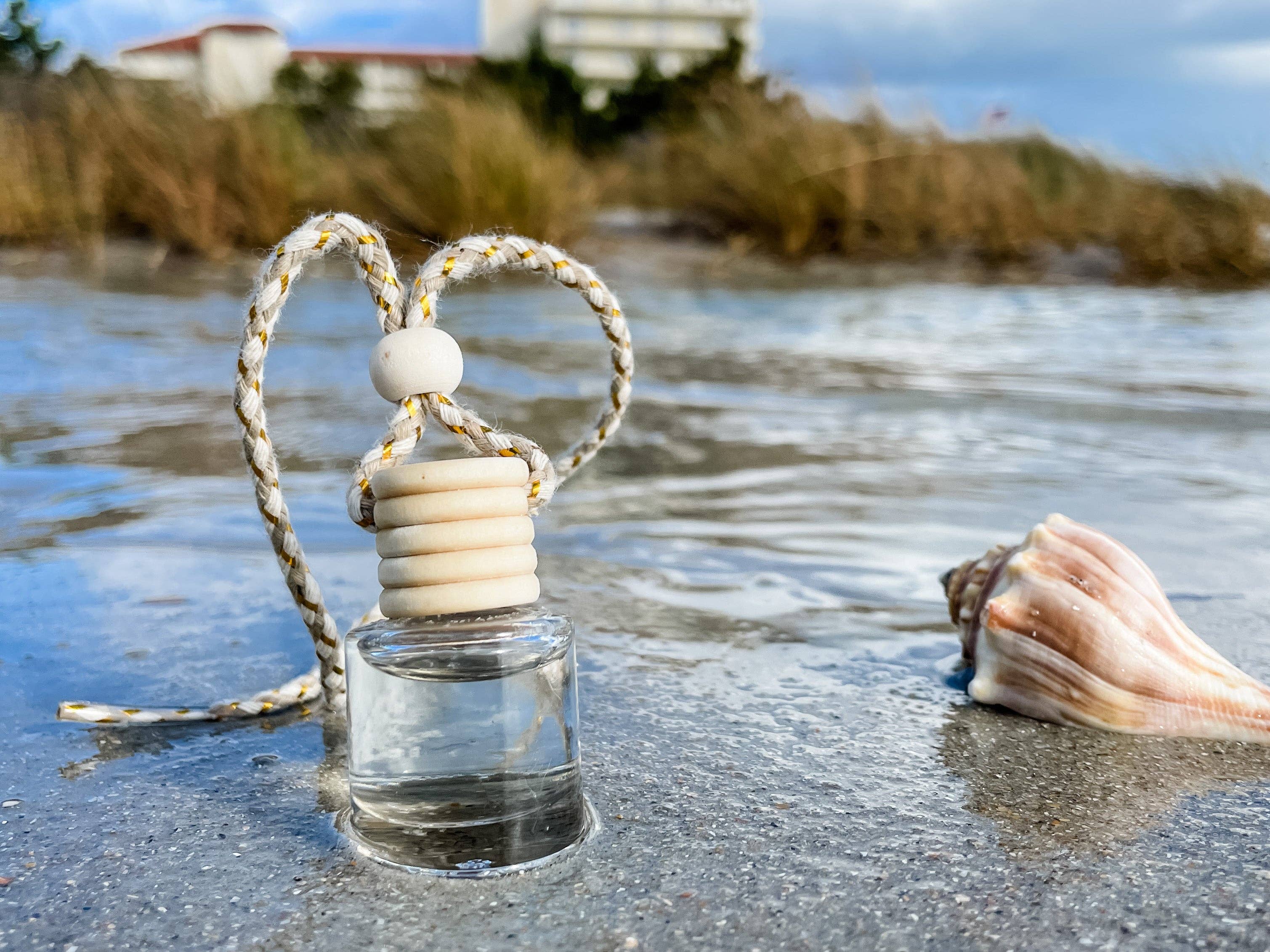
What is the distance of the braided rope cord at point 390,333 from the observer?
4.03 ft

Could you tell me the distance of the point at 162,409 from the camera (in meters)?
4.49

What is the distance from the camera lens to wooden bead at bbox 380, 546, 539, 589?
3.70ft

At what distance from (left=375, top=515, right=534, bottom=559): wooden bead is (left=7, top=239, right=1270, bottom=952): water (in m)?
0.23

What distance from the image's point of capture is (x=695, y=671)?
1886 millimetres

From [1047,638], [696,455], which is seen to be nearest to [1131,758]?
[1047,638]

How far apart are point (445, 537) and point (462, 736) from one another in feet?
0.69

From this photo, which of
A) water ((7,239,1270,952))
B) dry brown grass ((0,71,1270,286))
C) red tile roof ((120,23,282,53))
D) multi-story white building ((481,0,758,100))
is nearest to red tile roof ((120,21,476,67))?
red tile roof ((120,23,282,53))

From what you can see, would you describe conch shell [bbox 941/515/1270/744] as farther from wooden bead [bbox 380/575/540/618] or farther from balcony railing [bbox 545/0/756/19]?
balcony railing [bbox 545/0/756/19]

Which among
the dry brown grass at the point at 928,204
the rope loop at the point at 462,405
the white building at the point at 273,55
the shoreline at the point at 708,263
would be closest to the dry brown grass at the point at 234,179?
the shoreline at the point at 708,263

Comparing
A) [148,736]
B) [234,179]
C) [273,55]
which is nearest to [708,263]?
[234,179]

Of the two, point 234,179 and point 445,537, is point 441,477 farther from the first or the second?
point 234,179

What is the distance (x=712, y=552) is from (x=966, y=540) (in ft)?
2.01

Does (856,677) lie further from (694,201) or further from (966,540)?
(694,201)

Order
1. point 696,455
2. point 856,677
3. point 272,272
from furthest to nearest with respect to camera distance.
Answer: point 696,455 → point 856,677 → point 272,272
